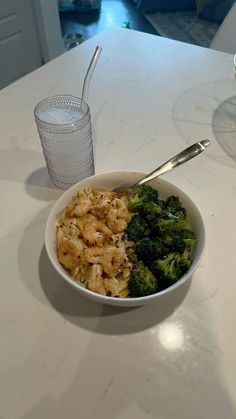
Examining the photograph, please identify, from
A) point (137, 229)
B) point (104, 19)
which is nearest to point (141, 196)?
point (137, 229)

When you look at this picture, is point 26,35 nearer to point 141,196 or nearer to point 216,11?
point 216,11

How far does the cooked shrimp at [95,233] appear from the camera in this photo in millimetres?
573

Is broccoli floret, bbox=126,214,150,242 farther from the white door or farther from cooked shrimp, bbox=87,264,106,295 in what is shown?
the white door

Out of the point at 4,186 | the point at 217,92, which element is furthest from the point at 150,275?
the point at 217,92

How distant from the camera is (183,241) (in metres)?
0.56

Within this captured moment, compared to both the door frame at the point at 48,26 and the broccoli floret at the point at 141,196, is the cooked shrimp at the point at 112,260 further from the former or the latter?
the door frame at the point at 48,26

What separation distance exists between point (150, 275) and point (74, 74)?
32.0 inches

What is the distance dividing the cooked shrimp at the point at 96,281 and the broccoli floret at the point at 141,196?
14 cm

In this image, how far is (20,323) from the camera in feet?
1.84

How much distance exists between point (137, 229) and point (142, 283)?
0.10 metres

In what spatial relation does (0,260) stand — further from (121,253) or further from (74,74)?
(74,74)

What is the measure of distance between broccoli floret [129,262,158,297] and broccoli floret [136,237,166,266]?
24mm

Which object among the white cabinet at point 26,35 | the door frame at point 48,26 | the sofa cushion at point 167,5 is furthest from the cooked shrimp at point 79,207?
the sofa cushion at point 167,5

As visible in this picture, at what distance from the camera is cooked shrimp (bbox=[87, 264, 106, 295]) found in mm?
522
